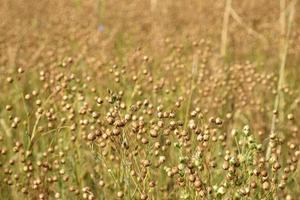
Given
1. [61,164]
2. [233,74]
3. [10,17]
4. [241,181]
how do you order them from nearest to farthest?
[241,181] < [61,164] < [233,74] < [10,17]

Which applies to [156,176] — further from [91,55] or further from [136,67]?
[91,55]

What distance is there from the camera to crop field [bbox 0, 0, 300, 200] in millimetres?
2494

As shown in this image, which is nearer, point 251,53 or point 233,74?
point 233,74

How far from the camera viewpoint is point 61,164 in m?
3.06

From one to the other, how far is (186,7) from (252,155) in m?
5.21

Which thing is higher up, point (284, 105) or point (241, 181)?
point (241, 181)

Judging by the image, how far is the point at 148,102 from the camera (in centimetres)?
288

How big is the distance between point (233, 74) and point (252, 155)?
1.95 m

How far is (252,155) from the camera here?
2.33 m

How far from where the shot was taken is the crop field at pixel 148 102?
2494mm

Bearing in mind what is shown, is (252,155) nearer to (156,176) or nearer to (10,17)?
(156,176)

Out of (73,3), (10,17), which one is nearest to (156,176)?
(10,17)

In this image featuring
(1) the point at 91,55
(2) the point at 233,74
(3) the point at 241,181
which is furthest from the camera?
(1) the point at 91,55

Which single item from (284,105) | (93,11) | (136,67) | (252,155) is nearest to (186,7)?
(93,11)
